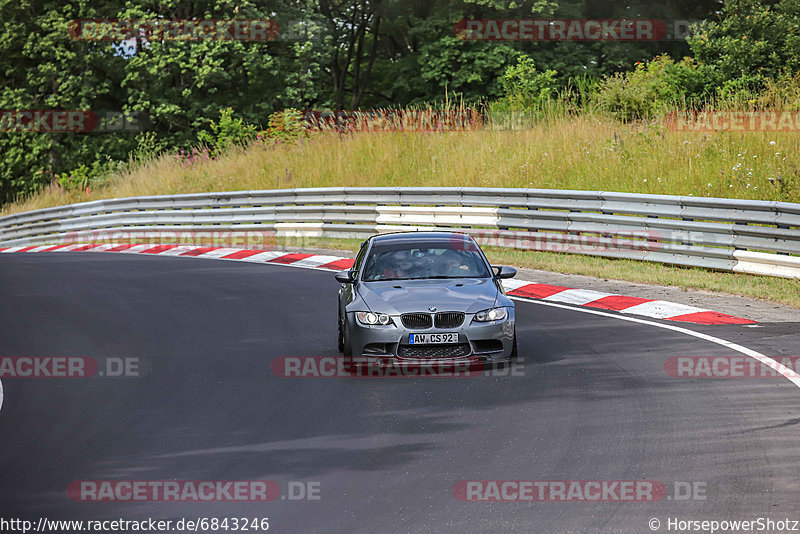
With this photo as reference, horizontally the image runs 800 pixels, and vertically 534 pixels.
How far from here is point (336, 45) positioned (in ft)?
165

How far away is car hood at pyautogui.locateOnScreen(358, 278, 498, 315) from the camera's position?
1078 centimetres

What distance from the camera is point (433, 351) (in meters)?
10.7

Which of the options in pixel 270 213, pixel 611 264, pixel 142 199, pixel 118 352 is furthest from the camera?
pixel 142 199

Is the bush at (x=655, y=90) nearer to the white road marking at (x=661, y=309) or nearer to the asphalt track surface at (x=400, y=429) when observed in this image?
the white road marking at (x=661, y=309)

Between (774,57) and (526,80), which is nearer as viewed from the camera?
(774,57)

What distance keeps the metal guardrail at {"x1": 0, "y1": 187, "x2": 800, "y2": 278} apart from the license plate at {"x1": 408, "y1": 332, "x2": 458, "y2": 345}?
289 inches

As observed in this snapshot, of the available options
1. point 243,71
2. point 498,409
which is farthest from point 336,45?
point 498,409

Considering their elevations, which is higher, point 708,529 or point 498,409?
point 708,529

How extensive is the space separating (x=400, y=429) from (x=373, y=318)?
2.37 metres

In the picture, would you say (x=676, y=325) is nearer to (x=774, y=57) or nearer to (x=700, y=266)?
(x=700, y=266)

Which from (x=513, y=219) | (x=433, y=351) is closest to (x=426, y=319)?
(x=433, y=351)

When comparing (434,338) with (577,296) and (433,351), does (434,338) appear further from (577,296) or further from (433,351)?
(577,296)

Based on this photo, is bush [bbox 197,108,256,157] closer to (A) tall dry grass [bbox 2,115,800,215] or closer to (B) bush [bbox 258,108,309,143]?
(B) bush [bbox 258,108,309,143]

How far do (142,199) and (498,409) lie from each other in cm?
2275
